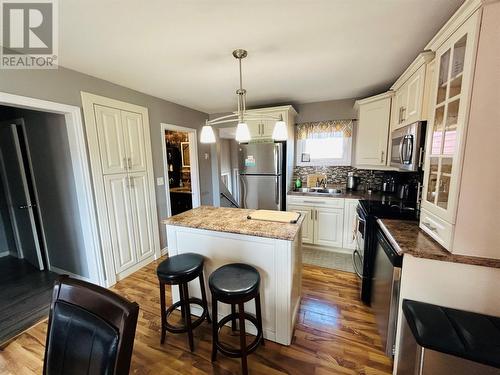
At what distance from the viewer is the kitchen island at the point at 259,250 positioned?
1594 mm

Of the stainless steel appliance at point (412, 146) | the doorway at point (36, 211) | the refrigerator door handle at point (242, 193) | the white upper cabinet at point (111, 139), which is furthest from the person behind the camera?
the refrigerator door handle at point (242, 193)

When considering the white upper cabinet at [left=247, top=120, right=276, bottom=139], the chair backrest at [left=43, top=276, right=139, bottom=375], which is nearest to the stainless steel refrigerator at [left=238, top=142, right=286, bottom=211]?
the white upper cabinet at [left=247, top=120, right=276, bottom=139]

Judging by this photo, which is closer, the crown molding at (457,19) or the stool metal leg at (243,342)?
the crown molding at (457,19)

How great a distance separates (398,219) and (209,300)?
6.06ft

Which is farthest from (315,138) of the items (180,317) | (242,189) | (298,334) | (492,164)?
(180,317)

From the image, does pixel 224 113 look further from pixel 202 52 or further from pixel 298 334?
pixel 298 334

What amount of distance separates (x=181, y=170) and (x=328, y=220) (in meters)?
3.42

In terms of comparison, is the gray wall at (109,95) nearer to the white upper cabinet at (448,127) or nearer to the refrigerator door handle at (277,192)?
the refrigerator door handle at (277,192)

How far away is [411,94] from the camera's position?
6.50 feet

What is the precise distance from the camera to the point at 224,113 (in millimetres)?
4164

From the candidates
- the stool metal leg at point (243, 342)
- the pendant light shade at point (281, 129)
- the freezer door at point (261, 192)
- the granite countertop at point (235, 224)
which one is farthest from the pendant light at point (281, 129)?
the freezer door at point (261, 192)

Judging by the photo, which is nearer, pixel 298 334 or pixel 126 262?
pixel 298 334

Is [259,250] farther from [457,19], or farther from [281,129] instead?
[457,19]

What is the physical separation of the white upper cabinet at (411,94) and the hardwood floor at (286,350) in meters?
1.89
